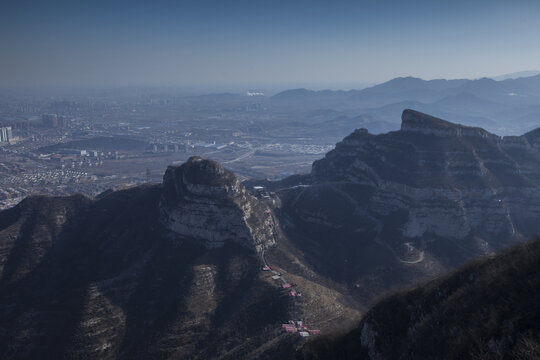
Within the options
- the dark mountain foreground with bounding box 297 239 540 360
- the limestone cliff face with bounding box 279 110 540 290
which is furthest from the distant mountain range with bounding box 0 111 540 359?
the limestone cliff face with bounding box 279 110 540 290

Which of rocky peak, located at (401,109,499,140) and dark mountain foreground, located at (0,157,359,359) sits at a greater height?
rocky peak, located at (401,109,499,140)

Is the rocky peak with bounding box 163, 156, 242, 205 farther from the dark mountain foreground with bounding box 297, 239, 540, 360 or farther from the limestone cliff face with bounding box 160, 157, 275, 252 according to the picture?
the dark mountain foreground with bounding box 297, 239, 540, 360

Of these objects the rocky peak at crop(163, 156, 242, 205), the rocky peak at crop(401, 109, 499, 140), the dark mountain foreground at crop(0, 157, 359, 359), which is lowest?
the dark mountain foreground at crop(0, 157, 359, 359)

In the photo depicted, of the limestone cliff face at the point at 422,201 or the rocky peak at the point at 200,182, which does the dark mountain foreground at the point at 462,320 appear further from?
the limestone cliff face at the point at 422,201

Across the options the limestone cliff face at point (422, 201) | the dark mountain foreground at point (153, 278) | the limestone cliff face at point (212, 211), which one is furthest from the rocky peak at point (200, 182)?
the limestone cliff face at point (422, 201)

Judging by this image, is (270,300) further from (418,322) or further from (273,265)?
(418,322)

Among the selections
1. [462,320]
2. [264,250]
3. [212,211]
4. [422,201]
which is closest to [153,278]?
[212,211]
